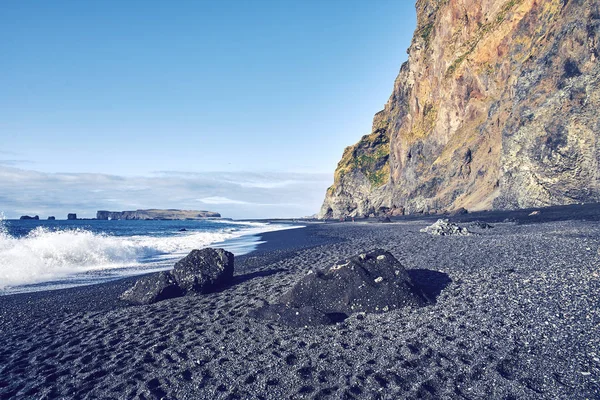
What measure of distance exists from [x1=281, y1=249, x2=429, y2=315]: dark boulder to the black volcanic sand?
0.47 meters

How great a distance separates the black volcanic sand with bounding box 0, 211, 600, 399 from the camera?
5.03 metres

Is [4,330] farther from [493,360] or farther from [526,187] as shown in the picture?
[526,187]

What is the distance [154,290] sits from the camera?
10.3 m

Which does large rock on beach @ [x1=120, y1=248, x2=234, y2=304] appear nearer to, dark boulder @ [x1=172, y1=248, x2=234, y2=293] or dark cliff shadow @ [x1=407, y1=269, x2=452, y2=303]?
dark boulder @ [x1=172, y1=248, x2=234, y2=293]

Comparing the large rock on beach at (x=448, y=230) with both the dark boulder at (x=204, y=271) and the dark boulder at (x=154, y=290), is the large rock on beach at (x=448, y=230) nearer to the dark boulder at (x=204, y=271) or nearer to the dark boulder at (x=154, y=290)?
the dark boulder at (x=204, y=271)

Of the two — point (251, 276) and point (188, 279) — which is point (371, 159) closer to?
point (251, 276)

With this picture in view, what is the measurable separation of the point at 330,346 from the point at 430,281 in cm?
500

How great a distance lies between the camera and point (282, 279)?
12125mm

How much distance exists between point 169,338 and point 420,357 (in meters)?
5.05

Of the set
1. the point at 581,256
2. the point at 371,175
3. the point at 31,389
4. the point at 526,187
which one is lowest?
the point at 31,389

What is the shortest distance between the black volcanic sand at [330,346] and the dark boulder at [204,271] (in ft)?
1.57

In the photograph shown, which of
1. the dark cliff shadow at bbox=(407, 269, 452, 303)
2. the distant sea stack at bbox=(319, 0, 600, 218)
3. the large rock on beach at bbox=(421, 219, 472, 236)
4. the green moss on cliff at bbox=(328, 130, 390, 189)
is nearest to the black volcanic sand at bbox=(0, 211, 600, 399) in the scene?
the dark cliff shadow at bbox=(407, 269, 452, 303)

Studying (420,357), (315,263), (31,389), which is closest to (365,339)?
(420,357)

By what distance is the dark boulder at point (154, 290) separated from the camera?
33.3ft
